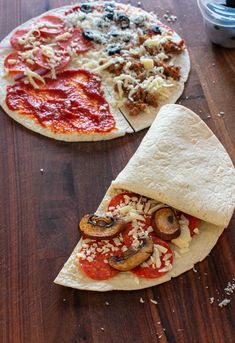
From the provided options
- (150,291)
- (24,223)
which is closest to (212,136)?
(150,291)

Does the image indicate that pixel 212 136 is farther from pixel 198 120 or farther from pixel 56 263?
pixel 56 263

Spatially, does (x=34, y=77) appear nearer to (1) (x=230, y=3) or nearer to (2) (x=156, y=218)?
(2) (x=156, y=218)

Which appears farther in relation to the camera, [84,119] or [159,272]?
[84,119]

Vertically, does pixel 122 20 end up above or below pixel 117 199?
above

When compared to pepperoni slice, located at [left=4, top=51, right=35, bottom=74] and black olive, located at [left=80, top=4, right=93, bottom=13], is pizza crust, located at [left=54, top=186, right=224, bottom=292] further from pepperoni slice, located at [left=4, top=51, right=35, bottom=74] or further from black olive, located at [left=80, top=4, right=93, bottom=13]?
black olive, located at [left=80, top=4, right=93, bottom=13]

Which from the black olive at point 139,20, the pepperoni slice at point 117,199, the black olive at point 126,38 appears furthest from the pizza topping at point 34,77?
the pepperoni slice at point 117,199

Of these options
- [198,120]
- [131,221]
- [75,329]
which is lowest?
[75,329]

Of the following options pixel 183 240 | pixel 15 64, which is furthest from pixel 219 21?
pixel 183 240

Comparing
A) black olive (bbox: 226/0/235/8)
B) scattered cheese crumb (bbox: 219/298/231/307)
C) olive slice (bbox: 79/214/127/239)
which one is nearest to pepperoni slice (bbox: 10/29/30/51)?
→ black olive (bbox: 226/0/235/8)
